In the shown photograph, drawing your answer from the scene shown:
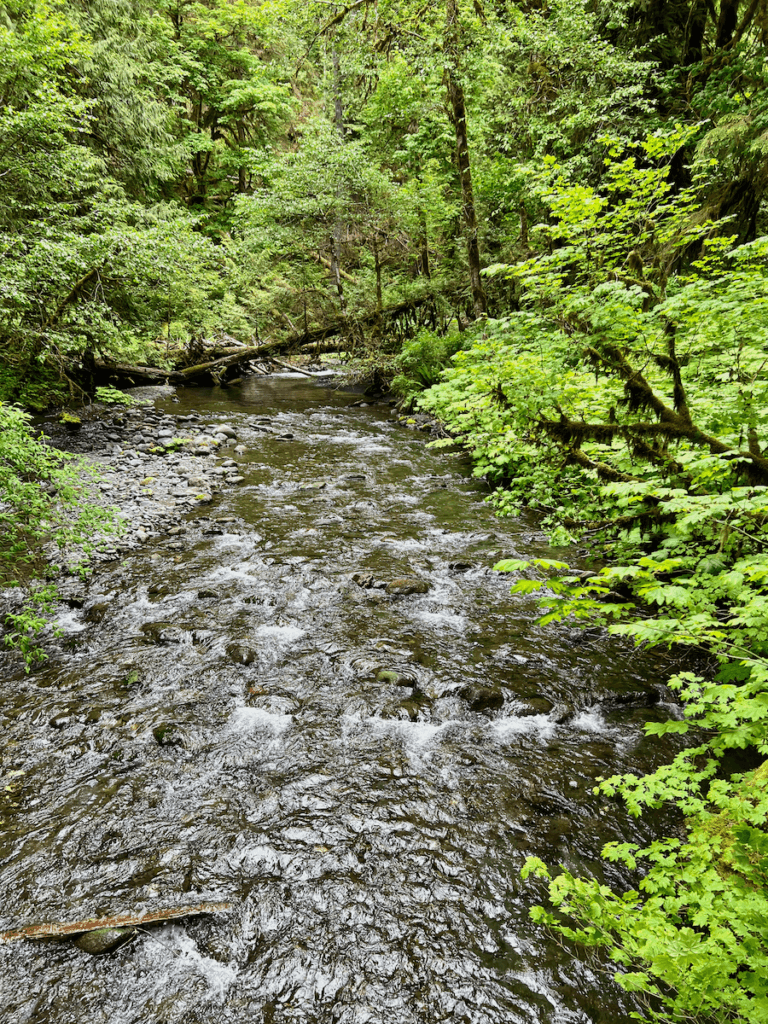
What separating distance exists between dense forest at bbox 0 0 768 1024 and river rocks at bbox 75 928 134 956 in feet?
7.53

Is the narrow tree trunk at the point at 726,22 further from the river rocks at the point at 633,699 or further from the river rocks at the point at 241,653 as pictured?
the river rocks at the point at 241,653

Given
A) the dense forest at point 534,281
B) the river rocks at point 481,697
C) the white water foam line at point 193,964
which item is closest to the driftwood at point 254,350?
the dense forest at point 534,281

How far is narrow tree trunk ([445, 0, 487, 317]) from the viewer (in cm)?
1070

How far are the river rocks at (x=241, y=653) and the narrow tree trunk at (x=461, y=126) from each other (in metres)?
8.45

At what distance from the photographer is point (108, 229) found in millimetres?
9797

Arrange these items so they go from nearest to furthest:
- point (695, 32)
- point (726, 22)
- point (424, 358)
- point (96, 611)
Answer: point (96, 611), point (726, 22), point (695, 32), point (424, 358)

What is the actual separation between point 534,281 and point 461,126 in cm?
1151

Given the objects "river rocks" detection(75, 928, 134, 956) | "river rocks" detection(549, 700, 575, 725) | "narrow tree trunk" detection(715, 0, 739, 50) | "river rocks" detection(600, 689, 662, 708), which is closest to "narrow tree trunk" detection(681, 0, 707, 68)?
"narrow tree trunk" detection(715, 0, 739, 50)

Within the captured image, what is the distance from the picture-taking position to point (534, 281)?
13.2 ft

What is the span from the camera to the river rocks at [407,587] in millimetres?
6383

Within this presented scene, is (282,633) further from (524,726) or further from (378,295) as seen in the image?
(378,295)

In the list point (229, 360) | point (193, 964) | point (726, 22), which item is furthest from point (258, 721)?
point (229, 360)

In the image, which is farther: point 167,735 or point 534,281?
point 167,735

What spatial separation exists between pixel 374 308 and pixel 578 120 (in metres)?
8.37
